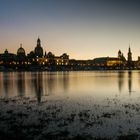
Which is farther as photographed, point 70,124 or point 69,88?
point 69,88

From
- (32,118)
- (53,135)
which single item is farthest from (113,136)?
(32,118)

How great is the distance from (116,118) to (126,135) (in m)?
5.49

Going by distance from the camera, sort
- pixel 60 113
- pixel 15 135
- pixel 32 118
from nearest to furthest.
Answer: pixel 15 135, pixel 32 118, pixel 60 113

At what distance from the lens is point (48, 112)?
25.3 m

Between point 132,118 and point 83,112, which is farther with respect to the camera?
point 83,112

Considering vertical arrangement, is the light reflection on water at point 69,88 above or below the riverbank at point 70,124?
below

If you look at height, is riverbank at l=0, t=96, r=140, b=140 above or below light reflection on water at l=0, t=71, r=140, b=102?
above

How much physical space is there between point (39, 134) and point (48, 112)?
8.33m

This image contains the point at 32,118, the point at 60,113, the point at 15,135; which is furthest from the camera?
the point at 60,113

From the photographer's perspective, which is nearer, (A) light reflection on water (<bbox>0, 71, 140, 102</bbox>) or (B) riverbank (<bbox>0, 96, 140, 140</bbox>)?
(B) riverbank (<bbox>0, 96, 140, 140</bbox>)

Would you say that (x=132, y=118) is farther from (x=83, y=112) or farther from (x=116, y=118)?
(x=83, y=112)

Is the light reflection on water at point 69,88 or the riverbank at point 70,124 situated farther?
the light reflection on water at point 69,88

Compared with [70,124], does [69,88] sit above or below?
below

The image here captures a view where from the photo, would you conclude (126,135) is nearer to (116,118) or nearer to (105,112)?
(116,118)
